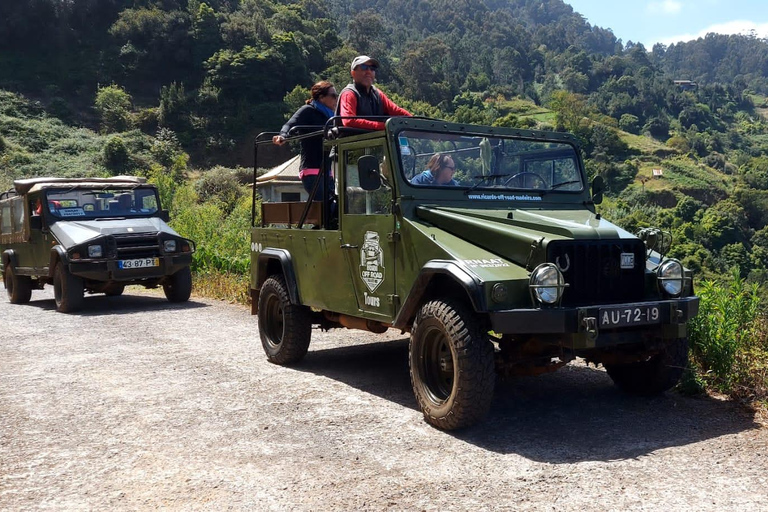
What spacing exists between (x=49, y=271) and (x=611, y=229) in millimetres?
9867

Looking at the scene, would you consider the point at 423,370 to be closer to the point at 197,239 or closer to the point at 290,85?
the point at 197,239

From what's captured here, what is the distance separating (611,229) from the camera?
5508 mm

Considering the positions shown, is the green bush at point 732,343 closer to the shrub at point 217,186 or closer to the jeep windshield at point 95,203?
the jeep windshield at point 95,203

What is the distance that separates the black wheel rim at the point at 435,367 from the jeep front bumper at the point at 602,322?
59 centimetres

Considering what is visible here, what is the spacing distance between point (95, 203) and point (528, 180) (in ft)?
29.0

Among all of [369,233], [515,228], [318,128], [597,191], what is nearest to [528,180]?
[597,191]

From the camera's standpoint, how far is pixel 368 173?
5.84 meters

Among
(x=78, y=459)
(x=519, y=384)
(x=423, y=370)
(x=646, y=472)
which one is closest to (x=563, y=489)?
(x=646, y=472)

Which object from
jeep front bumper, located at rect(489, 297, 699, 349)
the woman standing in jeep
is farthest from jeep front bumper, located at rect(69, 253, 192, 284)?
jeep front bumper, located at rect(489, 297, 699, 349)

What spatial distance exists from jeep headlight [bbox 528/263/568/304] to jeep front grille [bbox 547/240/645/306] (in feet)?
0.45

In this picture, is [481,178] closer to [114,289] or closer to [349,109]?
[349,109]

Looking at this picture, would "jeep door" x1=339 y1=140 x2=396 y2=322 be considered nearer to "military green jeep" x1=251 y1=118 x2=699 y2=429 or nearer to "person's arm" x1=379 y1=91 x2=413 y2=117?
"military green jeep" x1=251 y1=118 x2=699 y2=429

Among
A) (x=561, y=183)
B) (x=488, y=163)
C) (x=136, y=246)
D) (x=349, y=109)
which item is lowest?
(x=136, y=246)

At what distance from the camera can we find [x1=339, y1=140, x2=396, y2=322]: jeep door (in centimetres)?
601
